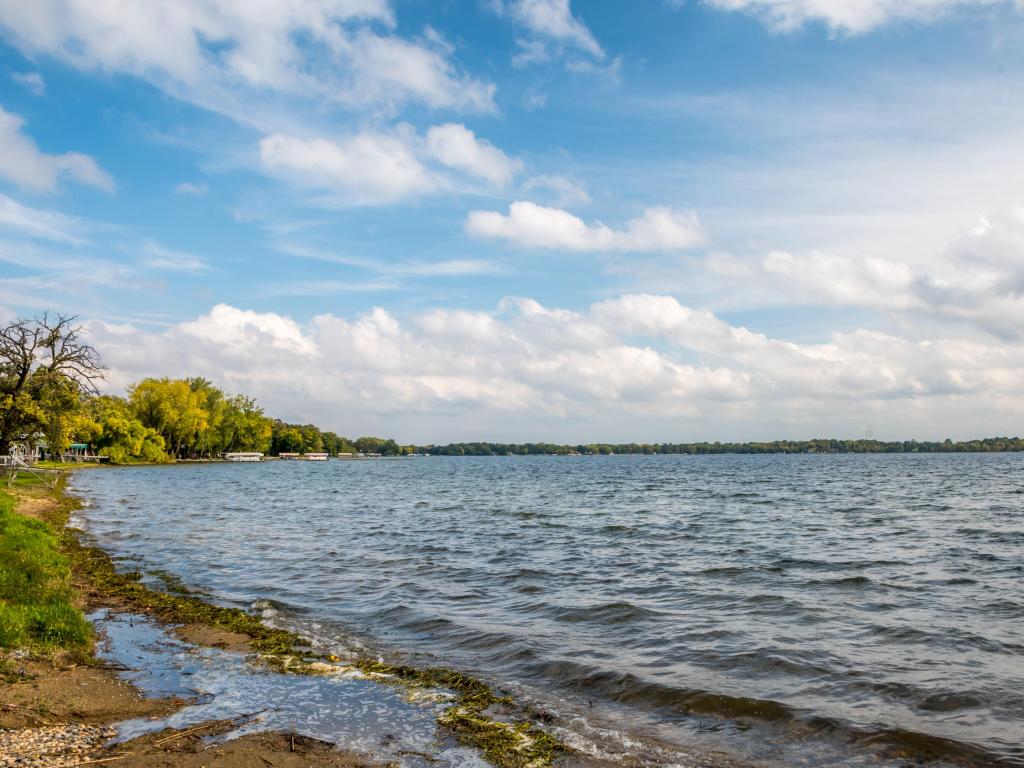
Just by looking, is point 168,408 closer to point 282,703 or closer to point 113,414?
point 113,414

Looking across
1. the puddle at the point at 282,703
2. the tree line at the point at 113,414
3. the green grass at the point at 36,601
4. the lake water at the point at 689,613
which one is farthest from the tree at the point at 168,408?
the puddle at the point at 282,703

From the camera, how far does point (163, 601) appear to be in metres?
16.3

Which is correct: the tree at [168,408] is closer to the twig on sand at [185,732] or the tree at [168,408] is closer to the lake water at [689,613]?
the lake water at [689,613]

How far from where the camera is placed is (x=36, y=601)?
1298 cm

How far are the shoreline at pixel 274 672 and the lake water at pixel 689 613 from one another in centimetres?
71

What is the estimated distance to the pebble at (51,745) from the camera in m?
7.01

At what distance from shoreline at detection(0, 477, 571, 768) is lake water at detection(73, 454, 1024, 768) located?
711 millimetres

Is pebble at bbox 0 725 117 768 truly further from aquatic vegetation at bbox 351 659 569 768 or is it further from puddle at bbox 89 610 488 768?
aquatic vegetation at bbox 351 659 569 768

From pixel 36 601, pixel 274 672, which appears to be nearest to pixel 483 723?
pixel 274 672

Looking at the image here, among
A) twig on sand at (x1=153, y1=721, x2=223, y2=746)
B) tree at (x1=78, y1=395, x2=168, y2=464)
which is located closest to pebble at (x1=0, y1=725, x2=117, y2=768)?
twig on sand at (x1=153, y1=721, x2=223, y2=746)

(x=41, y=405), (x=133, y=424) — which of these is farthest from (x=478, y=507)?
(x=133, y=424)

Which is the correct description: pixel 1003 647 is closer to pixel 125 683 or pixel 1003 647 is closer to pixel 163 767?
pixel 163 767

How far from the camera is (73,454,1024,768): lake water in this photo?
959cm

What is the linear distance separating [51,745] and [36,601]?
674 centimetres
